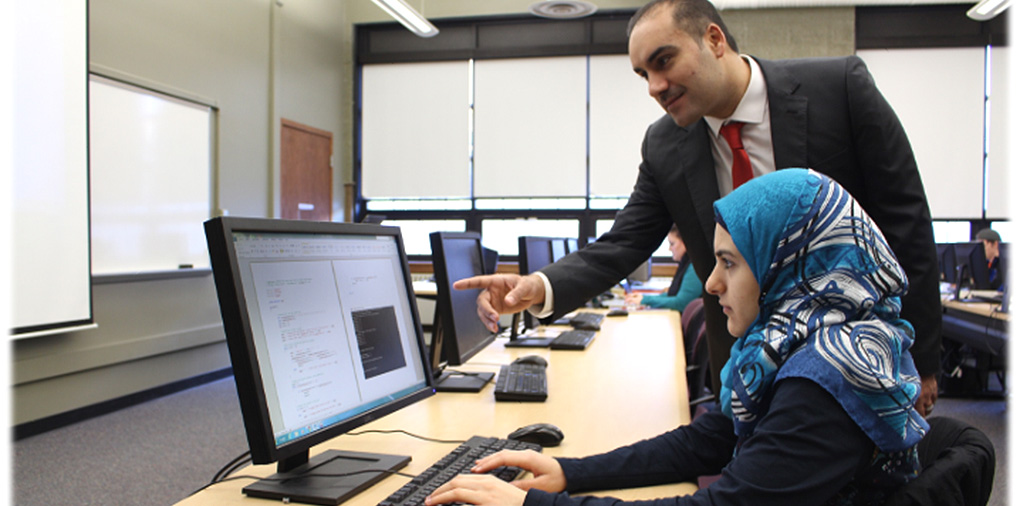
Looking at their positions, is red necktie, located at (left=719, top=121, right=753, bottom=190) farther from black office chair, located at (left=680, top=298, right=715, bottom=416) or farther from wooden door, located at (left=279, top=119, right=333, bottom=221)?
wooden door, located at (left=279, top=119, right=333, bottom=221)

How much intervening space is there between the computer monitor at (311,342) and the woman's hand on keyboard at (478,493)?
17cm

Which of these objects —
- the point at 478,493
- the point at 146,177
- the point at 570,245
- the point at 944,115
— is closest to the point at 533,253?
the point at 570,245

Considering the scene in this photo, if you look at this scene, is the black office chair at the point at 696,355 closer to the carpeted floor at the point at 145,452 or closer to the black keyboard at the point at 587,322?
the black keyboard at the point at 587,322

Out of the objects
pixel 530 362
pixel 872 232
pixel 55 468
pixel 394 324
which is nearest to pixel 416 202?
pixel 55 468

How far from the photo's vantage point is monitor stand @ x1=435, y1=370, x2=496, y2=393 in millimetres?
1751

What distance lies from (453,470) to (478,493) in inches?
7.0

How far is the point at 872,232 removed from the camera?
891 mm

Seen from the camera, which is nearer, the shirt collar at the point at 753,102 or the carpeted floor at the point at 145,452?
the shirt collar at the point at 753,102

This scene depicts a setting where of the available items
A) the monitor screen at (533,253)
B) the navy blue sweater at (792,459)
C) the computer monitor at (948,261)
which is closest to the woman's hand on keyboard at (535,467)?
the navy blue sweater at (792,459)

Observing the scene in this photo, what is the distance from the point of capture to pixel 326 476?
1028 millimetres

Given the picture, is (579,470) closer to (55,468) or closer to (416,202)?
(55,468)

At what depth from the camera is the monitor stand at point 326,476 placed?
956mm

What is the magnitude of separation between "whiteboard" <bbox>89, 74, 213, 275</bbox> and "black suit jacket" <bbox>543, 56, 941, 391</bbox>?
3.51m

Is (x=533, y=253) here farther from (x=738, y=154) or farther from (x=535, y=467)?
(x=535, y=467)
